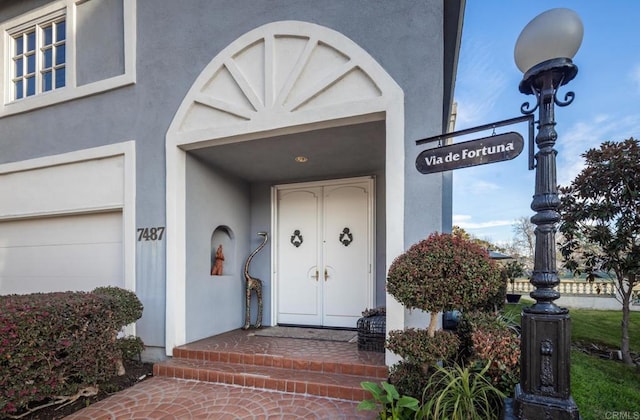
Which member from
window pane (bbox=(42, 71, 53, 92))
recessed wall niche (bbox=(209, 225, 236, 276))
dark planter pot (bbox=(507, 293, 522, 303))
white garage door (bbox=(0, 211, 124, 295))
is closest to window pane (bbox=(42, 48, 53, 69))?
window pane (bbox=(42, 71, 53, 92))

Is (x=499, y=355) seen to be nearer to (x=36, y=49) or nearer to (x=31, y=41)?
(x=36, y=49)

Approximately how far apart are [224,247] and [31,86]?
4691mm

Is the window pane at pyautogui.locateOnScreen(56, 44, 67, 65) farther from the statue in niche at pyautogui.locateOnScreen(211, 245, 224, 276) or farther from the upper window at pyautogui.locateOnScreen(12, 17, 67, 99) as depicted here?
the statue in niche at pyautogui.locateOnScreen(211, 245, 224, 276)

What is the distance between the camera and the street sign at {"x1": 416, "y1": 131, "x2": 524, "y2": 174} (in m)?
2.41

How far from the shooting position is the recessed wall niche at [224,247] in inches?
218

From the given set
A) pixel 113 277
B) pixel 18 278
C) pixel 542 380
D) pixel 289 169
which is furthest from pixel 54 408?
pixel 542 380

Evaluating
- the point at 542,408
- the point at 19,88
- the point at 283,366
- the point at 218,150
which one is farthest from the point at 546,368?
the point at 19,88

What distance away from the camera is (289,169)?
18.1ft

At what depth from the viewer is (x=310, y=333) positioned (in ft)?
17.3

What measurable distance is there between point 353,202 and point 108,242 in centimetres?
402

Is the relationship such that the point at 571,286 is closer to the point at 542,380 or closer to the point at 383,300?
the point at 383,300

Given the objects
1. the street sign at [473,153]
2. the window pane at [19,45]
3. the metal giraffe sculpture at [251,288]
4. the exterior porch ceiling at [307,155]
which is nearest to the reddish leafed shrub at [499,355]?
the street sign at [473,153]

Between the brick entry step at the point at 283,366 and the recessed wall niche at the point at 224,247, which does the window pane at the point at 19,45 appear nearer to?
the recessed wall niche at the point at 224,247

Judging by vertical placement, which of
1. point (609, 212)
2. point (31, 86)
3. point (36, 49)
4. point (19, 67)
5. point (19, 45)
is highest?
point (19, 45)
